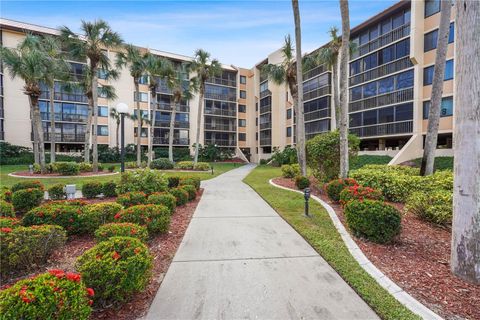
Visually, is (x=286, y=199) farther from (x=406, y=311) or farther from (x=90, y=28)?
(x=90, y=28)

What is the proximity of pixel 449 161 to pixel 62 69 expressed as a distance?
1221 inches

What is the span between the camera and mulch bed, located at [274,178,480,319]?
3.19 m

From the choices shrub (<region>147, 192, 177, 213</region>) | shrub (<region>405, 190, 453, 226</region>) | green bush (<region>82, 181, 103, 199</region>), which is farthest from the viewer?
green bush (<region>82, 181, 103, 199</region>)

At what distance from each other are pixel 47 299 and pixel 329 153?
11.1 meters

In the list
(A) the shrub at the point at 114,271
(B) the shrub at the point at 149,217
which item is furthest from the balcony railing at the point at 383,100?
(A) the shrub at the point at 114,271

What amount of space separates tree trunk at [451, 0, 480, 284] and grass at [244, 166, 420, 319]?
1.60 m

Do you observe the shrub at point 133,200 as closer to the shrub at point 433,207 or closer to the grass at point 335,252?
the grass at point 335,252

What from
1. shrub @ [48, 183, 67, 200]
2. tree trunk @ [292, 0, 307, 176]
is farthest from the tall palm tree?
tree trunk @ [292, 0, 307, 176]

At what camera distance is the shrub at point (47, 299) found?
2.08 m

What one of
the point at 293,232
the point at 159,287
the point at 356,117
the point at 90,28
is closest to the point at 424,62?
the point at 356,117

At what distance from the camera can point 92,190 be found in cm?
938

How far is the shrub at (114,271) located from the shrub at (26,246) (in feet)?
4.86

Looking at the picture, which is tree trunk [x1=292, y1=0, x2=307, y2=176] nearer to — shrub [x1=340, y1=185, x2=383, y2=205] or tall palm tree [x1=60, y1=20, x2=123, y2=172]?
shrub [x1=340, y1=185, x2=383, y2=205]

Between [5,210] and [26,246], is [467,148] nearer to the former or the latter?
[26,246]
